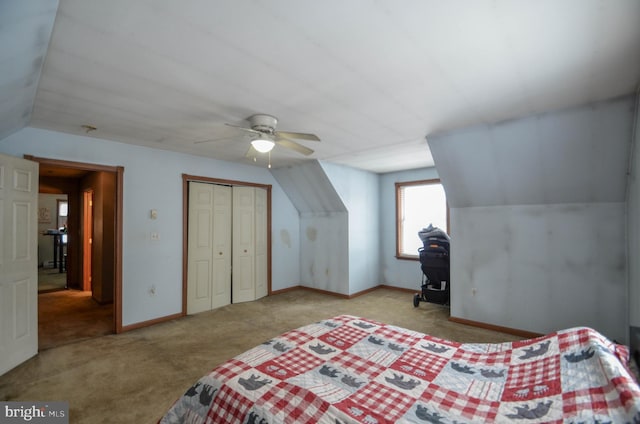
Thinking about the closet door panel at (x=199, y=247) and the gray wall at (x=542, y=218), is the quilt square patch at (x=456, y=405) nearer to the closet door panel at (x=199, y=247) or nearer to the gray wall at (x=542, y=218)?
the gray wall at (x=542, y=218)

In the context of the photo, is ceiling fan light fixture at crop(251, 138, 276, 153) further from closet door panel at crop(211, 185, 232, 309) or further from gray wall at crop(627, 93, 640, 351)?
gray wall at crop(627, 93, 640, 351)

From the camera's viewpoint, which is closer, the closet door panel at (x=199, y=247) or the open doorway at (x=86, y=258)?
the open doorway at (x=86, y=258)

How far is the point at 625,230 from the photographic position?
3.27m

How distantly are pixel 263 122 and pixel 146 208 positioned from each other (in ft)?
7.89

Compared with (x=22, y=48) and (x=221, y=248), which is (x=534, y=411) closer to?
(x=22, y=48)

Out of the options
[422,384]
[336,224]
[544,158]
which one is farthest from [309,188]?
[422,384]

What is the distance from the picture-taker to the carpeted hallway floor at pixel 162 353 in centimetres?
247

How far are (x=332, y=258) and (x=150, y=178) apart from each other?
343 cm

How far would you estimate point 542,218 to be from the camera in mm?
3742

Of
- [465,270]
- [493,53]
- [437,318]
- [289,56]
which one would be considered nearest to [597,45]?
[493,53]

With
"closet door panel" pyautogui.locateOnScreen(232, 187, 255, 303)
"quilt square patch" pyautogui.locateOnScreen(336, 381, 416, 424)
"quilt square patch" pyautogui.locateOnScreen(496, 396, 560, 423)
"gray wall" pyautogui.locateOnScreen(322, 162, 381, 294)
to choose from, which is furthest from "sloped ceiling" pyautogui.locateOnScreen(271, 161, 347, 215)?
"quilt square patch" pyautogui.locateOnScreen(496, 396, 560, 423)

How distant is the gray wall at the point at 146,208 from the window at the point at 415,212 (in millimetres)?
3753

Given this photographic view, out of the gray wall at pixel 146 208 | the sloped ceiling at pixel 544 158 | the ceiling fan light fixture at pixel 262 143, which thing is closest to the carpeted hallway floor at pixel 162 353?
the gray wall at pixel 146 208

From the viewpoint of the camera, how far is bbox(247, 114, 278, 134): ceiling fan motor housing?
298cm
